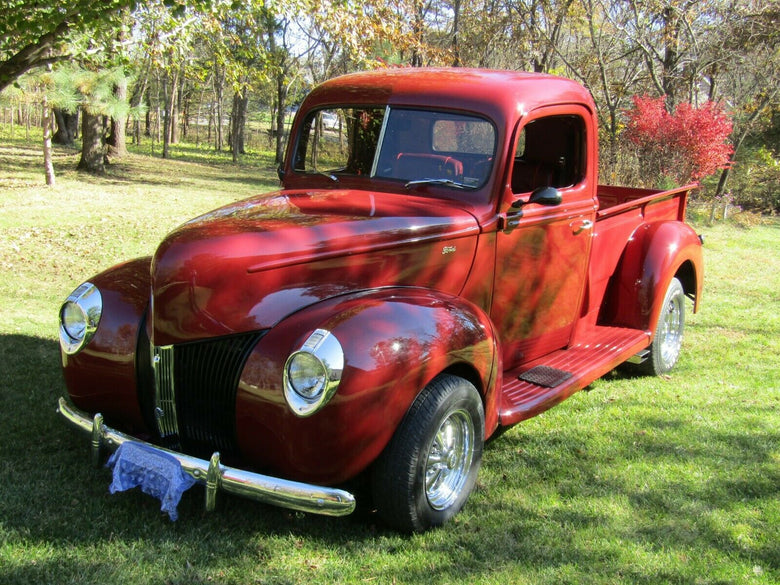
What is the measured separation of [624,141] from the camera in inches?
575

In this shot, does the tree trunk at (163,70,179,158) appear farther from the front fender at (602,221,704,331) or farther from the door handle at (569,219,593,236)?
the door handle at (569,219,593,236)

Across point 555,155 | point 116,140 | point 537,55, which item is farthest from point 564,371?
point 116,140

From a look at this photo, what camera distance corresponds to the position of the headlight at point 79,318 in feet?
11.1

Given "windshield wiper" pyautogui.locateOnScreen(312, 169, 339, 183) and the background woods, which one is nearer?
"windshield wiper" pyautogui.locateOnScreen(312, 169, 339, 183)

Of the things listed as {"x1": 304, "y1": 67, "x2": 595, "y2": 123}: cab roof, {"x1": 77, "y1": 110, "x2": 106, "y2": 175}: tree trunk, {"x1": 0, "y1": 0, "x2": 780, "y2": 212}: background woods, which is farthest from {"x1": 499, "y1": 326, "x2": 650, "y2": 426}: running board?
{"x1": 77, "y1": 110, "x2": 106, "y2": 175}: tree trunk

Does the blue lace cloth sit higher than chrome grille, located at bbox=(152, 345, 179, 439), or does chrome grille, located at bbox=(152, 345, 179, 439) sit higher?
chrome grille, located at bbox=(152, 345, 179, 439)

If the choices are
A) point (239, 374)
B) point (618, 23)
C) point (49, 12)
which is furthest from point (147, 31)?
point (618, 23)

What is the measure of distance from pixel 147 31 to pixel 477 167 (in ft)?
27.9

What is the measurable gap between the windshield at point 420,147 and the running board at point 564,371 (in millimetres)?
1137

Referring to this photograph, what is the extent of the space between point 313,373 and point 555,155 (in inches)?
102

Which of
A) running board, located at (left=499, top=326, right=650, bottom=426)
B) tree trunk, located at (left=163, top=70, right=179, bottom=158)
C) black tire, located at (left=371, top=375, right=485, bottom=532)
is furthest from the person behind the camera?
tree trunk, located at (left=163, top=70, right=179, bottom=158)

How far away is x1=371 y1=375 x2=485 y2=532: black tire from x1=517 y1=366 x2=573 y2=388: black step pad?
803 millimetres

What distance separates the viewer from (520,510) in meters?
3.44

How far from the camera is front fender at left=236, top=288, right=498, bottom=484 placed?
107 inches
